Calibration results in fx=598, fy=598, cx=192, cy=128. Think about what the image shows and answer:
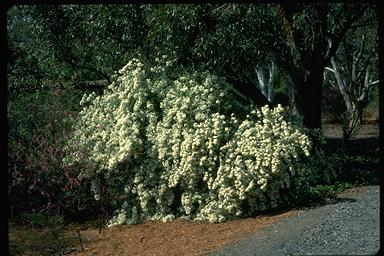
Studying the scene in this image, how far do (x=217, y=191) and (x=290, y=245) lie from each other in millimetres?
2541

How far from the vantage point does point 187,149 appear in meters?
9.53

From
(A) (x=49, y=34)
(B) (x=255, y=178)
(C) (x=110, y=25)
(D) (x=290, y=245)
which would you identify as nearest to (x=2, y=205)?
(D) (x=290, y=245)

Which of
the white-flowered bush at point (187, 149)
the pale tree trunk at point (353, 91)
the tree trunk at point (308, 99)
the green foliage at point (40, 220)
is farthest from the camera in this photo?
the pale tree trunk at point (353, 91)

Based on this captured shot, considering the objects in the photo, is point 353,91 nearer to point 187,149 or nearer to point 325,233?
point 187,149

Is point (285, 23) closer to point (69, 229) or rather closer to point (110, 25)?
point (110, 25)

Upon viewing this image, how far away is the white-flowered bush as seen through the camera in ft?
31.0

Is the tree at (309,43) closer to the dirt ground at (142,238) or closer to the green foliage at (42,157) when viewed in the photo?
the dirt ground at (142,238)

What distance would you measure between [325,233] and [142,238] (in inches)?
117

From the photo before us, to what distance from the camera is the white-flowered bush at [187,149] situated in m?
9.44

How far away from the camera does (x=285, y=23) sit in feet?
35.4

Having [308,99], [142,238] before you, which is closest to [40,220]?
[142,238]

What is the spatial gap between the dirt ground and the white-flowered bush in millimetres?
281

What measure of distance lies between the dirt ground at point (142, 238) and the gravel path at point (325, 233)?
0.43 meters

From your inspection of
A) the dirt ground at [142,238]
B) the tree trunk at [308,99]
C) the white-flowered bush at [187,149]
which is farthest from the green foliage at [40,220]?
the tree trunk at [308,99]
